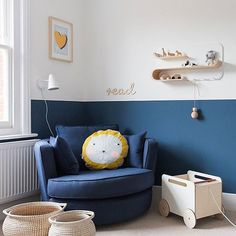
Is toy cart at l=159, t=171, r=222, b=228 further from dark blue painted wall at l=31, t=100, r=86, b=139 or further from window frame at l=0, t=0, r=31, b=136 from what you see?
window frame at l=0, t=0, r=31, b=136

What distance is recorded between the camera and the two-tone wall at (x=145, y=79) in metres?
3.35

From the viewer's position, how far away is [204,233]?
2752mm

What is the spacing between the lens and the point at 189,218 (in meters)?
2.88

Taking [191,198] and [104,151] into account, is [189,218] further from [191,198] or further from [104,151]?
[104,151]

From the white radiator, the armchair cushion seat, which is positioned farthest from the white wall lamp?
the armchair cushion seat

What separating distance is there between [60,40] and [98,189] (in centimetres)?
182

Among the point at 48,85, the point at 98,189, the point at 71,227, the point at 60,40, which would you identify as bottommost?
the point at 71,227

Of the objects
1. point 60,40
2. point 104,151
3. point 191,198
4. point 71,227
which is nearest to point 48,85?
point 60,40

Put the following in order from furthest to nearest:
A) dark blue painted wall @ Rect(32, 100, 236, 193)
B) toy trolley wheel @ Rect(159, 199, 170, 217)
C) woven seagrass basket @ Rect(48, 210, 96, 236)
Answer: dark blue painted wall @ Rect(32, 100, 236, 193), toy trolley wheel @ Rect(159, 199, 170, 217), woven seagrass basket @ Rect(48, 210, 96, 236)

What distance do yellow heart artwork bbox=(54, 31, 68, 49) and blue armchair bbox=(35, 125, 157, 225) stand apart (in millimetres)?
1309

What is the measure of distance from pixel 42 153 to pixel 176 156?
4.81 ft

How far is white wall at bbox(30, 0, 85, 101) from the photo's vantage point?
3451mm

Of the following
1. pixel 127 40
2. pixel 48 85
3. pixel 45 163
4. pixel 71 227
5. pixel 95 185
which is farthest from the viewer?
pixel 127 40

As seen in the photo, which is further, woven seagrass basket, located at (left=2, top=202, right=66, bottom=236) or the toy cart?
the toy cart
